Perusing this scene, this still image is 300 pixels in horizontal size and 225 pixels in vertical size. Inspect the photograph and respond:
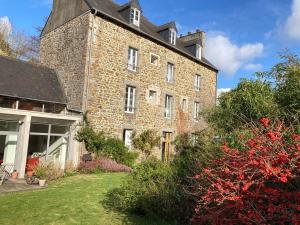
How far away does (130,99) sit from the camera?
17047 mm

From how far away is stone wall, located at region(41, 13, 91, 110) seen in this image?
1488 centimetres

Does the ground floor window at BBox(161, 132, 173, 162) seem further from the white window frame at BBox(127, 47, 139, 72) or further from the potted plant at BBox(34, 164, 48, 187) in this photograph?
the potted plant at BBox(34, 164, 48, 187)

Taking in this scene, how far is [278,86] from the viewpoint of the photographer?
9.25 meters

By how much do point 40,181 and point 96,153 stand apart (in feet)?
13.6

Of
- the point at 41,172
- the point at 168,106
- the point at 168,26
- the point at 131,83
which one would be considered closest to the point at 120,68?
the point at 131,83

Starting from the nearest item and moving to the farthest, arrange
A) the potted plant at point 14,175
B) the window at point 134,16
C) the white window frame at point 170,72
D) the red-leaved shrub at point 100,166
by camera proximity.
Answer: the potted plant at point 14,175 → the red-leaved shrub at point 100,166 → the window at point 134,16 → the white window frame at point 170,72

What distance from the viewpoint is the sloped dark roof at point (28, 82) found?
13.1m

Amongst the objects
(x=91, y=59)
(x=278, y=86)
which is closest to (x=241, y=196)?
(x=278, y=86)

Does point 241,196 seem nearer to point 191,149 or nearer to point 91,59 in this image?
point 191,149

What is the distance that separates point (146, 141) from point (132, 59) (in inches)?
189

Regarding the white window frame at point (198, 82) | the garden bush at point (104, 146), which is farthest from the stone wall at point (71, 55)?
the white window frame at point (198, 82)

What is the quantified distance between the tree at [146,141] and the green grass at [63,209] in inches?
287

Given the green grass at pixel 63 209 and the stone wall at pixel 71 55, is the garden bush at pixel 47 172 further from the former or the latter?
the stone wall at pixel 71 55

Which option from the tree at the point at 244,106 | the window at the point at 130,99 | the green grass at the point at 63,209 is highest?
the window at the point at 130,99
